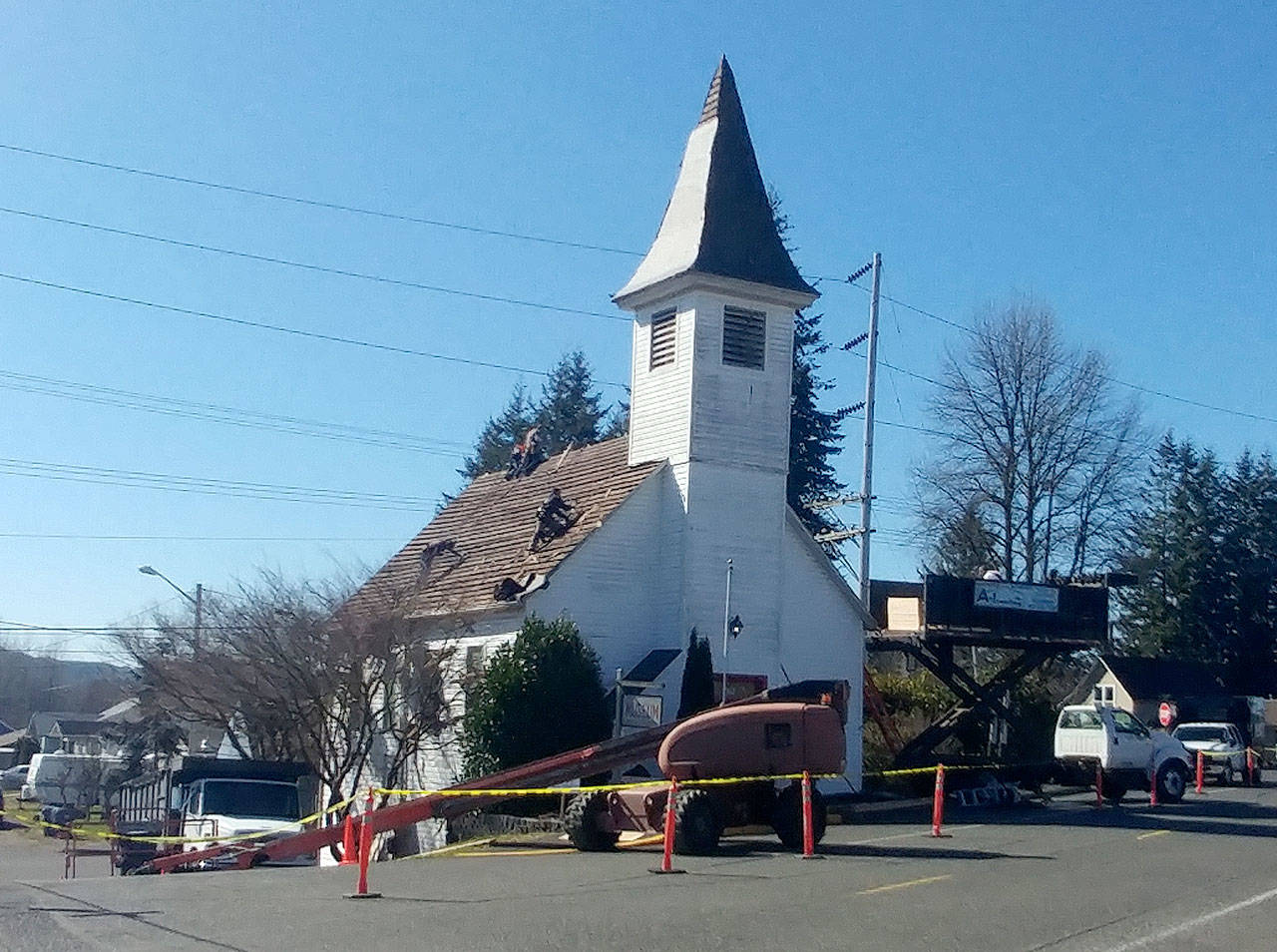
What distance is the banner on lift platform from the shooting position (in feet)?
111

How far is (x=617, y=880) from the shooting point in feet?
53.1

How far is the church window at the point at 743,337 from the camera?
2938 cm

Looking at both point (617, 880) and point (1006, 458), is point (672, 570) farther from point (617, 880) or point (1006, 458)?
point (1006, 458)

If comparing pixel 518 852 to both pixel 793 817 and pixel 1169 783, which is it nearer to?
pixel 793 817

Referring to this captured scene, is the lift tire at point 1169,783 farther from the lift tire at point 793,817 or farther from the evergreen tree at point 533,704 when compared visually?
the lift tire at point 793,817

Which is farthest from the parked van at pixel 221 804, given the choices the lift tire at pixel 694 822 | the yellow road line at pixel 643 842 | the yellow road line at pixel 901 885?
the yellow road line at pixel 901 885

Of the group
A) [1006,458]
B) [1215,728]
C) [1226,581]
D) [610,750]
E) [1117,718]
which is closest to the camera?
[610,750]

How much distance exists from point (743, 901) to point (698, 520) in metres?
14.8

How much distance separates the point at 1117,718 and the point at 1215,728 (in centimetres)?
1277

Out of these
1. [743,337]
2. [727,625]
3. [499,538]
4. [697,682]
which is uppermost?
[743,337]

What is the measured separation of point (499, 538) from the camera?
32875 mm

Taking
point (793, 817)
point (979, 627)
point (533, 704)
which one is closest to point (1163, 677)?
point (979, 627)

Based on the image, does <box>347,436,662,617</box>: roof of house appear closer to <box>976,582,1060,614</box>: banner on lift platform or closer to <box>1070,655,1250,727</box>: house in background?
<box>976,582,1060,614</box>: banner on lift platform

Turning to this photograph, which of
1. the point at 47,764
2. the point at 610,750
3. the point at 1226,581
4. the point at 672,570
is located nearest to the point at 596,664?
the point at 672,570
